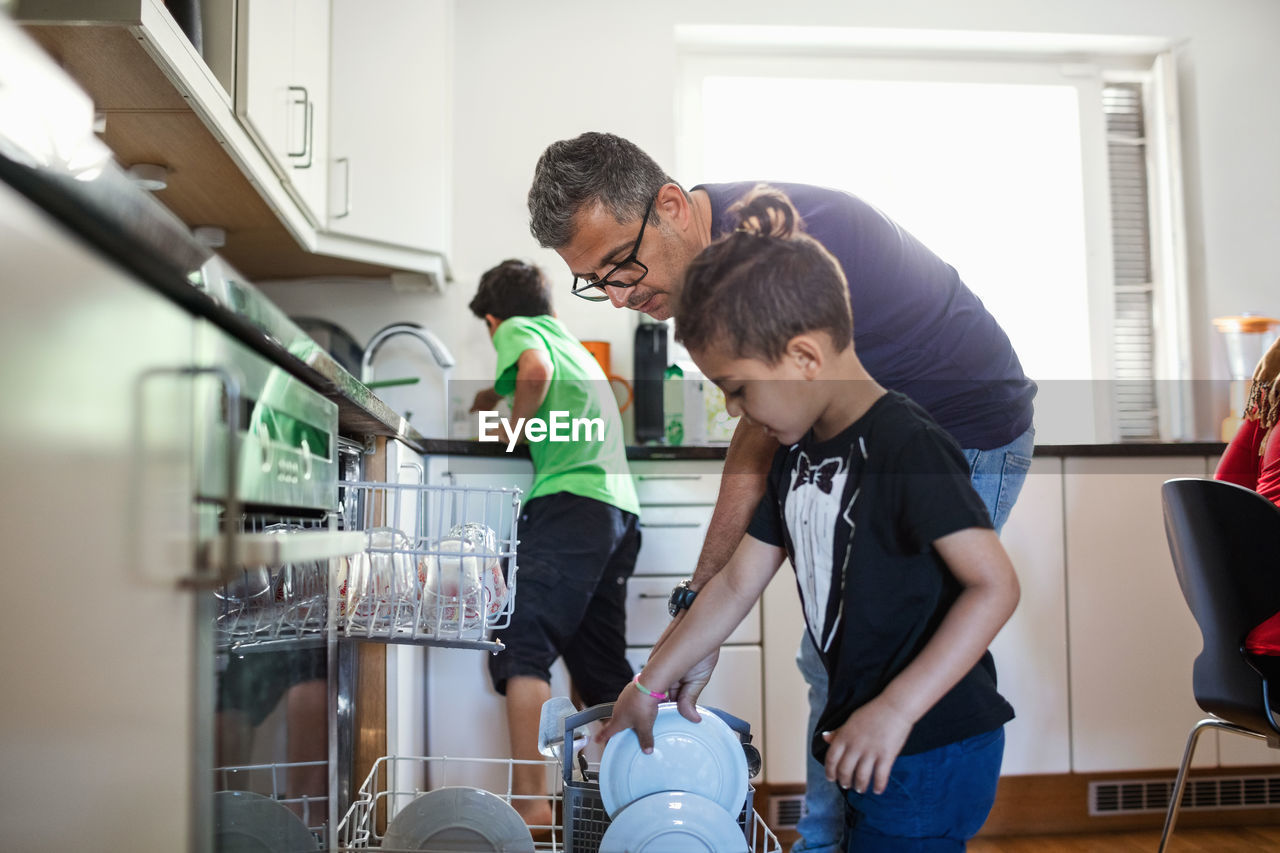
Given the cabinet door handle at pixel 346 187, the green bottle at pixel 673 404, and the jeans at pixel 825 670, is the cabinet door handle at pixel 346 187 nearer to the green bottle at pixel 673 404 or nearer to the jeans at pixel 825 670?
the green bottle at pixel 673 404

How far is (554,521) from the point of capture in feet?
3.46

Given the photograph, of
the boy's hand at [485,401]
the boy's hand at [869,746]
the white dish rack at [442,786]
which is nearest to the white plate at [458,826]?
the white dish rack at [442,786]

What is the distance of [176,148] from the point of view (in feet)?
4.98

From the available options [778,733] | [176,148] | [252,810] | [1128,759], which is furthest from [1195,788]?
[176,148]

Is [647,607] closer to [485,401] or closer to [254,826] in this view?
[485,401]

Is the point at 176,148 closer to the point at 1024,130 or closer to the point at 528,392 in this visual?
the point at 528,392

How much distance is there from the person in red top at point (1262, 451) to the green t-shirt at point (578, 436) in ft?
2.43

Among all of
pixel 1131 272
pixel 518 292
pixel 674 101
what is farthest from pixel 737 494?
pixel 1131 272

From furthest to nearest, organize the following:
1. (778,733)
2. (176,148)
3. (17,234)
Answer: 1. (778,733)
2. (176,148)
3. (17,234)

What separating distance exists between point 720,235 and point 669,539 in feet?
3.47

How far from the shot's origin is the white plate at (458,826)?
0.90 meters

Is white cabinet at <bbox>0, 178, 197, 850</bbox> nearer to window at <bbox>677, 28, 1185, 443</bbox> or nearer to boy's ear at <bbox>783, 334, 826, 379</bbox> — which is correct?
boy's ear at <bbox>783, 334, 826, 379</bbox>

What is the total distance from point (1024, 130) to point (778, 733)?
1.62m

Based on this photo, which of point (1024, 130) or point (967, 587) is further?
point (1024, 130)
